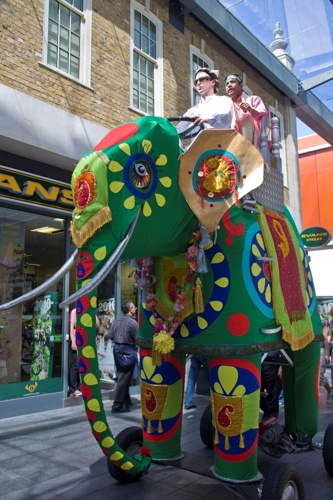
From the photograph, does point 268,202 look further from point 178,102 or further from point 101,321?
point 178,102

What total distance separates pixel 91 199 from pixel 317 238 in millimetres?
9713

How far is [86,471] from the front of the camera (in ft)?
→ 14.5

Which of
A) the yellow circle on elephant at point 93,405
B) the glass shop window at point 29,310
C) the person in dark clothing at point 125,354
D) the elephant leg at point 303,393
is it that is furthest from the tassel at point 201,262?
the glass shop window at point 29,310

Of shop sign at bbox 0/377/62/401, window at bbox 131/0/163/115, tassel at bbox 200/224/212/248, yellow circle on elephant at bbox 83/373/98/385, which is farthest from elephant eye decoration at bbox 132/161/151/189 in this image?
window at bbox 131/0/163/115

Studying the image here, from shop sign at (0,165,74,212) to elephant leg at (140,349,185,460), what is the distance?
14.5 ft

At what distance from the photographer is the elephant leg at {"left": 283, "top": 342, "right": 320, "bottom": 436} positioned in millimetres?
4375

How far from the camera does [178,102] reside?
10484 mm

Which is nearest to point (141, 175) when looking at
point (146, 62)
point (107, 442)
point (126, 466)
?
point (107, 442)

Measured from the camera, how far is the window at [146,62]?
31.3ft

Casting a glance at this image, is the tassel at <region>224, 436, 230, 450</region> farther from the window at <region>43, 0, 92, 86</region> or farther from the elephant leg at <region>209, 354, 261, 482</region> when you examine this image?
the window at <region>43, 0, 92, 86</region>

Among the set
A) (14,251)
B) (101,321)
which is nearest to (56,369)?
(101,321)

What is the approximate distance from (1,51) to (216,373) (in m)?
5.92

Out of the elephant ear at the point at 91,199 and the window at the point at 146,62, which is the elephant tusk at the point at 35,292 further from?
the window at the point at 146,62

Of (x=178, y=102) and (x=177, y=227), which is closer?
(x=177, y=227)
